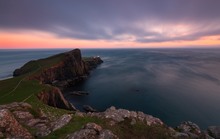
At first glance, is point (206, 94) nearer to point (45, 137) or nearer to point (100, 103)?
point (100, 103)

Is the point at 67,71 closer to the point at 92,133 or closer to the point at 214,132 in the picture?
the point at 214,132

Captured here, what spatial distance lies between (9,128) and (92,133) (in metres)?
8.26

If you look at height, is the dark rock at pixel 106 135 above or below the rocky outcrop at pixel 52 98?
above

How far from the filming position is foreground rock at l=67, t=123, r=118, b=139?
17641 millimetres

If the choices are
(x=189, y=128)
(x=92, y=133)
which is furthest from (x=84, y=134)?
(x=189, y=128)

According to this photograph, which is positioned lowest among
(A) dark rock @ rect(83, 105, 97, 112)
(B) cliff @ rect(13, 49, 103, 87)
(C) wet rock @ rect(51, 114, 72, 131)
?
(A) dark rock @ rect(83, 105, 97, 112)

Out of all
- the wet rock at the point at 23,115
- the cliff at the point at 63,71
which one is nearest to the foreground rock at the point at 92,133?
the wet rock at the point at 23,115

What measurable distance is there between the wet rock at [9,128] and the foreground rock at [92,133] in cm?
463

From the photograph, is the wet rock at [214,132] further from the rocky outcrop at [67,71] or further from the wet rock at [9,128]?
the rocky outcrop at [67,71]

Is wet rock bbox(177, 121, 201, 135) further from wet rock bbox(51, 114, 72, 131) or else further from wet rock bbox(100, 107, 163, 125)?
wet rock bbox(51, 114, 72, 131)

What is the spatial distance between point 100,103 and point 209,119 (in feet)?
119

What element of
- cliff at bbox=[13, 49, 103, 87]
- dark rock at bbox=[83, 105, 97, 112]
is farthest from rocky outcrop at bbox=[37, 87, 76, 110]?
cliff at bbox=[13, 49, 103, 87]

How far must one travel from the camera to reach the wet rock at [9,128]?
16.8m

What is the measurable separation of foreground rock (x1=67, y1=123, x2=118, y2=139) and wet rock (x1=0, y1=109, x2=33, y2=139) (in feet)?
15.2
